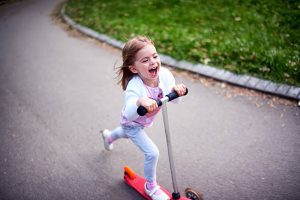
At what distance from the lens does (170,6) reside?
818cm

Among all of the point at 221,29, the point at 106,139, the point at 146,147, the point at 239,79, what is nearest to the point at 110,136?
the point at 106,139

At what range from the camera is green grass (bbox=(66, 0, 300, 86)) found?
15.6ft

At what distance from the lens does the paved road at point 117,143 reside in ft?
10.6

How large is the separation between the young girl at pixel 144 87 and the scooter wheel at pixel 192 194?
0.76 ft

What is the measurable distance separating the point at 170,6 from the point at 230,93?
4592 millimetres

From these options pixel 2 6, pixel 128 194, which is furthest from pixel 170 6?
pixel 2 6

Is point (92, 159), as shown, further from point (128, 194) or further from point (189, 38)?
point (189, 38)

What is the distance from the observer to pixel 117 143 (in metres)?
3.97

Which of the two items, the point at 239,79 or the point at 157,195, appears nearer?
the point at 157,195

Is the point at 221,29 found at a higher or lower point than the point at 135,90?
lower

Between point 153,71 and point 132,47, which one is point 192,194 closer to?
point 153,71

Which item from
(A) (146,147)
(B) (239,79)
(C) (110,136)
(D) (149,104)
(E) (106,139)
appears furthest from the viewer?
(B) (239,79)

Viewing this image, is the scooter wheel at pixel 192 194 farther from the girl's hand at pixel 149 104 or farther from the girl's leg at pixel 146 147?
the girl's hand at pixel 149 104

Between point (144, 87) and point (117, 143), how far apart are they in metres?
1.60
